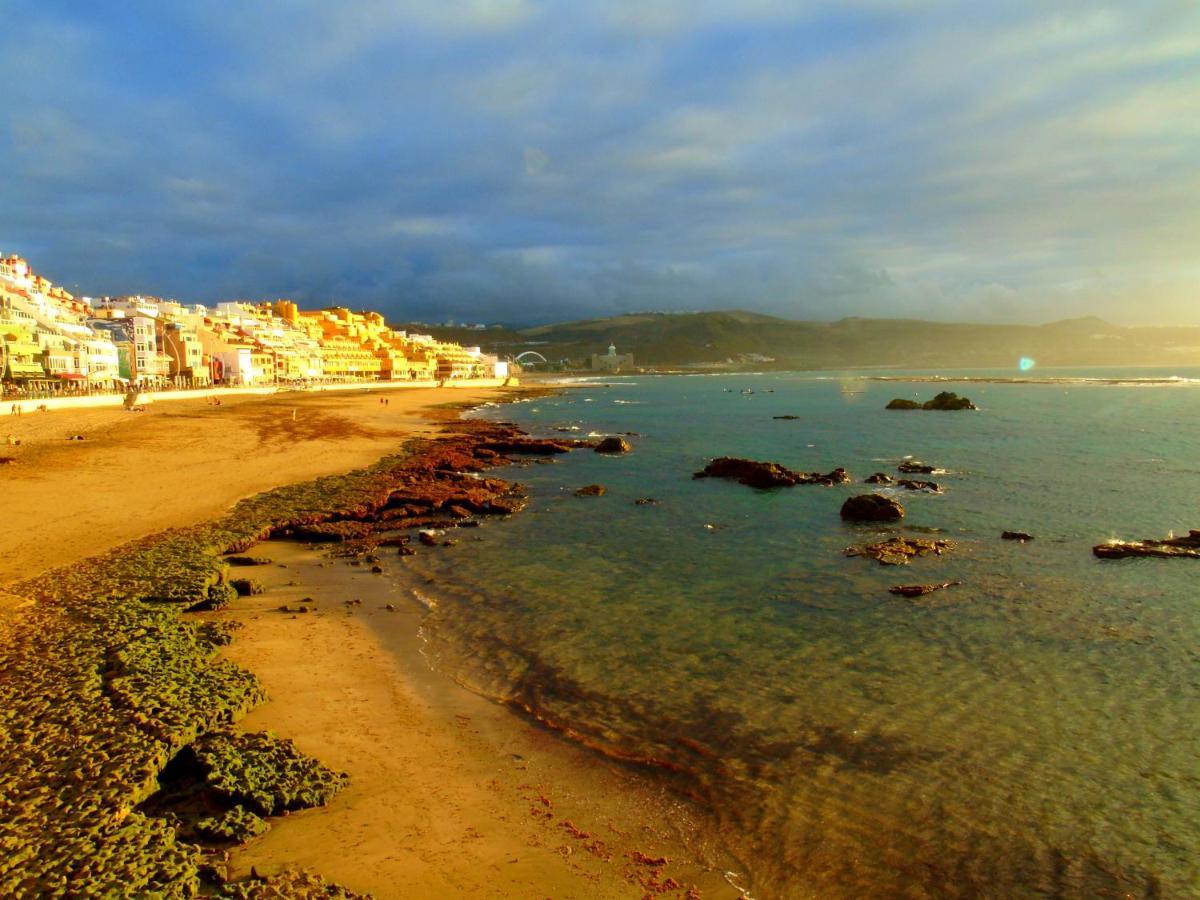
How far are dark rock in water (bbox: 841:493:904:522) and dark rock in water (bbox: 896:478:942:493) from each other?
5821 mm

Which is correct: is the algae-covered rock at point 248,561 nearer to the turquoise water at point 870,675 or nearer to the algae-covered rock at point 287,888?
the turquoise water at point 870,675

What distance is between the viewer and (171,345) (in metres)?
98.6

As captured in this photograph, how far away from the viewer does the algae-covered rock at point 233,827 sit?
6.41 m

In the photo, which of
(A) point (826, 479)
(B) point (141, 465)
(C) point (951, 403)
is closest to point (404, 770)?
(A) point (826, 479)

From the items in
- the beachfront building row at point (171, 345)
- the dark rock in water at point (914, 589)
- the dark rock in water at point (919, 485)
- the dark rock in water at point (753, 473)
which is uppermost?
the beachfront building row at point (171, 345)

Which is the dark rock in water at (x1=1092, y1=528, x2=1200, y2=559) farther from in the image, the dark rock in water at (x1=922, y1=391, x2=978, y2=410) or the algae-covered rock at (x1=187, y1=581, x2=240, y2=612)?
the dark rock in water at (x1=922, y1=391, x2=978, y2=410)

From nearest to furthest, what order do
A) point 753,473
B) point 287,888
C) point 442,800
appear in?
point 287,888, point 442,800, point 753,473

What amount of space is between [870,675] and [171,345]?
352 feet

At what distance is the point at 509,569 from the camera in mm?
16781

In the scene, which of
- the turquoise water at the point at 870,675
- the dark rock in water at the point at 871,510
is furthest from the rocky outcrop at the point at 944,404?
the dark rock in water at the point at 871,510

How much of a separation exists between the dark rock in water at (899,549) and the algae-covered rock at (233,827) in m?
14.5

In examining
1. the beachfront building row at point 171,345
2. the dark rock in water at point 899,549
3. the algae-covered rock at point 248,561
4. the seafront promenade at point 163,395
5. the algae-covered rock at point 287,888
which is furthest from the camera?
the beachfront building row at point 171,345

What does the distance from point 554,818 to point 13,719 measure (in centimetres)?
574

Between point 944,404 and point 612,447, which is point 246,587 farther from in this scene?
point 944,404
